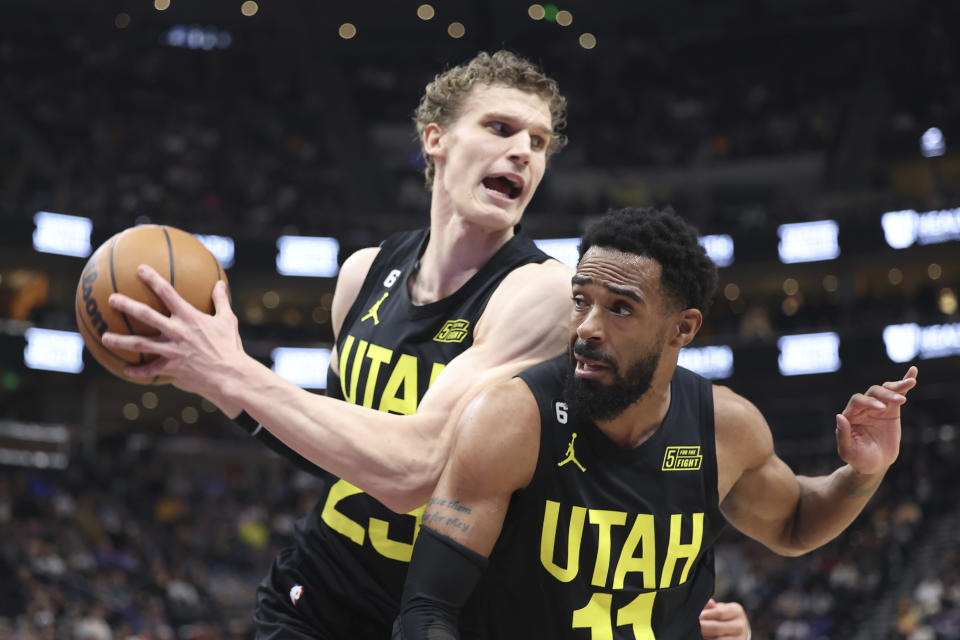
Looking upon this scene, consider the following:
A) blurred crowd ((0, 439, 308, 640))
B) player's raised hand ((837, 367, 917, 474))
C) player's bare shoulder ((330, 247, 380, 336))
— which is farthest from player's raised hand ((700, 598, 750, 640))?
blurred crowd ((0, 439, 308, 640))

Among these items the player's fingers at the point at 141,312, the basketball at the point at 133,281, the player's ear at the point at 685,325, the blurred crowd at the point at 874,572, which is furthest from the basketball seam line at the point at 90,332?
the blurred crowd at the point at 874,572

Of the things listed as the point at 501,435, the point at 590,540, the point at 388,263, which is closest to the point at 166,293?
the point at 501,435

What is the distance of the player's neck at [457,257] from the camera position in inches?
141

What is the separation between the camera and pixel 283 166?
84.0 feet

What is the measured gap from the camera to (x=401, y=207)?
25.0 m

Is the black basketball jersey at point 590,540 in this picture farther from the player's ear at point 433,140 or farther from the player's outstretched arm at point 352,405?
the player's ear at point 433,140

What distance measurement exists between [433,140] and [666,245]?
3.56ft

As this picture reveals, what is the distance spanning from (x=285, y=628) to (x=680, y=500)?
1.36 metres

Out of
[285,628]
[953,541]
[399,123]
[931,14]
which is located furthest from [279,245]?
[285,628]

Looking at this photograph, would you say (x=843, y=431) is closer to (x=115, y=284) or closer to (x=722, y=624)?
(x=722, y=624)

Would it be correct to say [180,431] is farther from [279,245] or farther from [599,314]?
[599,314]

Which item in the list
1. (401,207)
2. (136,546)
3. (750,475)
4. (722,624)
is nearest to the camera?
(750,475)

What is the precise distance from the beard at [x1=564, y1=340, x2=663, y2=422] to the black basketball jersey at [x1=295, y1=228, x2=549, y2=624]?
444mm

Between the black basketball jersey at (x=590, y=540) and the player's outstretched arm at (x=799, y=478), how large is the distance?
11.1 inches
